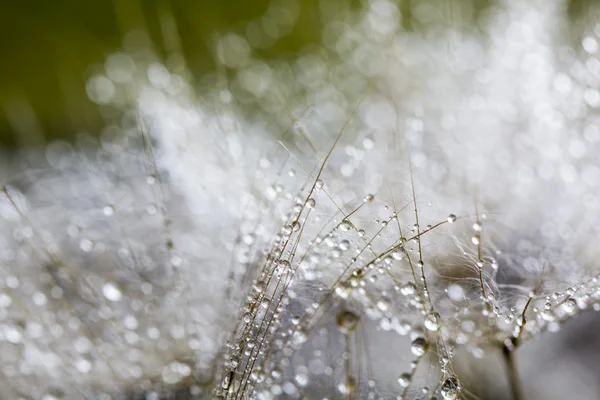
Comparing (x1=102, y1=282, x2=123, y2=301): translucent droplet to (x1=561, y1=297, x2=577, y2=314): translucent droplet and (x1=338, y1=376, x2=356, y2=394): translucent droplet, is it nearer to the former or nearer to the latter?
(x1=338, y1=376, x2=356, y2=394): translucent droplet

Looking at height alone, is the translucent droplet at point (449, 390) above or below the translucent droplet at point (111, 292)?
below

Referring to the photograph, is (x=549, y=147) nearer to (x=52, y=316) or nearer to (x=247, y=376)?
(x=247, y=376)

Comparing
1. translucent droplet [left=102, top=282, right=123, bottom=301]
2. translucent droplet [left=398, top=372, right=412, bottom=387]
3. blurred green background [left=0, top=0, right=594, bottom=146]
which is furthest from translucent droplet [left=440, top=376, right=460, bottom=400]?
blurred green background [left=0, top=0, right=594, bottom=146]

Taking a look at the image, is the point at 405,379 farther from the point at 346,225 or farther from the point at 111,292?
the point at 111,292

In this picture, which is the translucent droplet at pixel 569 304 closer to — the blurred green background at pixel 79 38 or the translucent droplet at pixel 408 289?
the translucent droplet at pixel 408 289

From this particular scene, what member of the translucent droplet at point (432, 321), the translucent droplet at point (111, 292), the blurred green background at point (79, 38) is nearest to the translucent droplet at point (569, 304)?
the translucent droplet at point (432, 321)

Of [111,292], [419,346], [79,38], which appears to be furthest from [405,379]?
[79,38]
